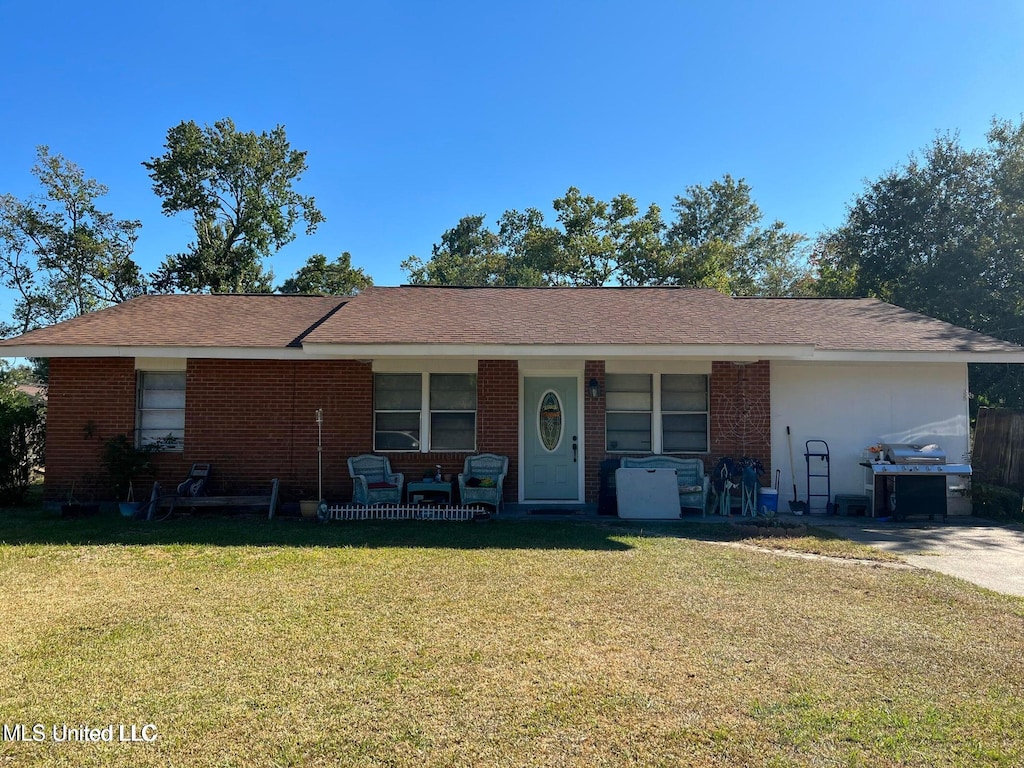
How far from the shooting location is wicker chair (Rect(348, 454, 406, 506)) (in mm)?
9734

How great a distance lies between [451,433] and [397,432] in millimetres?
888

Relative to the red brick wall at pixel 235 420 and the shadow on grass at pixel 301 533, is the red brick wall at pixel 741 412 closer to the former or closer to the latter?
the shadow on grass at pixel 301 533

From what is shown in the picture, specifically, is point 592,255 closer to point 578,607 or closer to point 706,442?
point 706,442

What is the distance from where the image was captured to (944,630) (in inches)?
190

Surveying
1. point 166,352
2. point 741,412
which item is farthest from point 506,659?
point 166,352

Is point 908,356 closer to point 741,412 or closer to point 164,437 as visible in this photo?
point 741,412

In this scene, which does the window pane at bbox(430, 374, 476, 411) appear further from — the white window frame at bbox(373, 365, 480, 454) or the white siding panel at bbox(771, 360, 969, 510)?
the white siding panel at bbox(771, 360, 969, 510)

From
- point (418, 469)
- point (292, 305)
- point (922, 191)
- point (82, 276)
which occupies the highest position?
point (922, 191)

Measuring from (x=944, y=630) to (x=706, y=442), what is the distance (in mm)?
5841

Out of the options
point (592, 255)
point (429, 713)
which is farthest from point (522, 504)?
point (592, 255)

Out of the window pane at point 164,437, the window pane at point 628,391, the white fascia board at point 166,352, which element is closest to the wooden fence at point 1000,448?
the window pane at point 628,391

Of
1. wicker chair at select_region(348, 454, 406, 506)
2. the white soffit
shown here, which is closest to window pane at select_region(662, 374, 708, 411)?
wicker chair at select_region(348, 454, 406, 506)

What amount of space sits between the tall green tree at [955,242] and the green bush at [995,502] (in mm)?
9079

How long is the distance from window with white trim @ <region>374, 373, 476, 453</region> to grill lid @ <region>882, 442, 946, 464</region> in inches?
256
